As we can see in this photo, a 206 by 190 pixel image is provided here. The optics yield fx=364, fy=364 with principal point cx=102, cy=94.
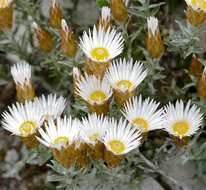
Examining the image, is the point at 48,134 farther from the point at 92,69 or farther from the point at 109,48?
the point at 109,48

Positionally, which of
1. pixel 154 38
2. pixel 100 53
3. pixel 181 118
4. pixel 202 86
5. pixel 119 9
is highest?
pixel 119 9

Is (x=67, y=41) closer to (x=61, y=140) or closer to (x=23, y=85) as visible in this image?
(x=23, y=85)

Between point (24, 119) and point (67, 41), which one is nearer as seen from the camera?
point (24, 119)

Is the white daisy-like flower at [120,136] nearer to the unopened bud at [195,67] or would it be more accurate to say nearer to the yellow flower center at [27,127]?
the yellow flower center at [27,127]

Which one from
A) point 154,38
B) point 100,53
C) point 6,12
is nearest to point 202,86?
point 154,38

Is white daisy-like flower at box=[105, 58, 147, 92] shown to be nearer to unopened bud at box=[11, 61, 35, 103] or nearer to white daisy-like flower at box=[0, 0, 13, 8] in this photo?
unopened bud at box=[11, 61, 35, 103]

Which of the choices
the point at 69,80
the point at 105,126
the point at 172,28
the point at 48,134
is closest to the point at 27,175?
the point at 69,80

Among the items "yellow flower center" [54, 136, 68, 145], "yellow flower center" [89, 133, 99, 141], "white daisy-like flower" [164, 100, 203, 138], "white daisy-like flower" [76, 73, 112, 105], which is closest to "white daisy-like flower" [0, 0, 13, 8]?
"white daisy-like flower" [76, 73, 112, 105]
